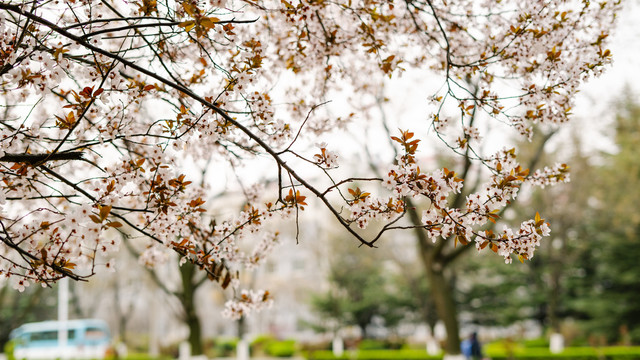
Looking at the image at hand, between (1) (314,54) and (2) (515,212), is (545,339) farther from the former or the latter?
(1) (314,54)

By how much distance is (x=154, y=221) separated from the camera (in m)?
2.74

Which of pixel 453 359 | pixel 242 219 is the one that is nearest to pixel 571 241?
pixel 453 359

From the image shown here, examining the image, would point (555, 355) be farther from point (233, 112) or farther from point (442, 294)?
point (233, 112)

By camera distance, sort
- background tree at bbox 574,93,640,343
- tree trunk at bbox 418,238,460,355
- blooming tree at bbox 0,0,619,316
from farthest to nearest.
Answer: background tree at bbox 574,93,640,343 < tree trunk at bbox 418,238,460,355 < blooming tree at bbox 0,0,619,316

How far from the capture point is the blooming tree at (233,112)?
7.75 ft

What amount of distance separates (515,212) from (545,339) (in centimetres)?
518

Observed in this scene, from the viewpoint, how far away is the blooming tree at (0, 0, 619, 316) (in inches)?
93.0

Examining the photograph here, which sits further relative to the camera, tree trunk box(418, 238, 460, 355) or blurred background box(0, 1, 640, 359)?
blurred background box(0, 1, 640, 359)

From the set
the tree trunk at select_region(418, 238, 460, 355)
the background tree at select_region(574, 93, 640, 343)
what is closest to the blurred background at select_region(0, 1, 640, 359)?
the background tree at select_region(574, 93, 640, 343)

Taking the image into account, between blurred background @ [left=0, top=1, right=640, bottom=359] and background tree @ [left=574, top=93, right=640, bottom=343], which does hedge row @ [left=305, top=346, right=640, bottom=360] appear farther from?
background tree @ [left=574, top=93, right=640, bottom=343]

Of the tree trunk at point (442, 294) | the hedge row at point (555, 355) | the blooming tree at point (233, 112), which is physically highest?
the blooming tree at point (233, 112)

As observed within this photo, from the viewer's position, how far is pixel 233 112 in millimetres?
2500

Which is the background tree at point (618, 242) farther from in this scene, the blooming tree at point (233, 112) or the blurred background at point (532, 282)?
the blooming tree at point (233, 112)

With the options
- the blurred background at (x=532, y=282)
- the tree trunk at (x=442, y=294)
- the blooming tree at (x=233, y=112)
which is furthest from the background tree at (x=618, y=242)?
the blooming tree at (x=233, y=112)
